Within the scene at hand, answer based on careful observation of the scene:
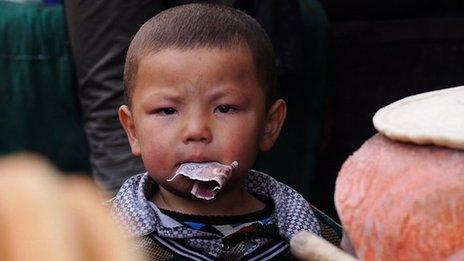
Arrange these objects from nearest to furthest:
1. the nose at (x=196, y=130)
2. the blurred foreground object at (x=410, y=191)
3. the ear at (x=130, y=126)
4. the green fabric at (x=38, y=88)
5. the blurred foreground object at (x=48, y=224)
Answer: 1. the blurred foreground object at (x=48, y=224)
2. the blurred foreground object at (x=410, y=191)
3. the nose at (x=196, y=130)
4. the ear at (x=130, y=126)
5. the green fabric at (x=38, y=88)

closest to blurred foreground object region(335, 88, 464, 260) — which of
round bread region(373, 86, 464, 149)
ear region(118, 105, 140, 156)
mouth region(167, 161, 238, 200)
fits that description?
round bread region(373, 86, 464, 149)

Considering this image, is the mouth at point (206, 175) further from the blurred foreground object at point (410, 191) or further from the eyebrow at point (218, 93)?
the blurred foreground object at point (410, 191)

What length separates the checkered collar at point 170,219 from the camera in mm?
1610

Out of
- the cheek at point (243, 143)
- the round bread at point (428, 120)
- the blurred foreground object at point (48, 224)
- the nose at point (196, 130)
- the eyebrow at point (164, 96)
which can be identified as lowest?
the cheek at point (243, 143)

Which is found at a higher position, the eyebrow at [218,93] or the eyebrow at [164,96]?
the eyebrow at [218,93]

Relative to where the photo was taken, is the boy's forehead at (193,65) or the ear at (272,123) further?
the ear at (272,123)

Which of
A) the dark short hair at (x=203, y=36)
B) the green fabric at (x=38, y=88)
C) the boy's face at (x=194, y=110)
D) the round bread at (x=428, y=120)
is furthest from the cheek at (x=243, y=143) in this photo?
the green fabric at (x=38, y=88)

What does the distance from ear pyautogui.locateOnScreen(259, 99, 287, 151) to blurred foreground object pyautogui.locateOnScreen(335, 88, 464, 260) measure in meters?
0.65

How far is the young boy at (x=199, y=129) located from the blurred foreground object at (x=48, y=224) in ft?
3.46

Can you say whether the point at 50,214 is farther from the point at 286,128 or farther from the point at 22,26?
the point at 286,128

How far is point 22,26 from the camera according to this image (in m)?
3.08

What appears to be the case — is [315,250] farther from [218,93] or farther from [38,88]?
[38,88]

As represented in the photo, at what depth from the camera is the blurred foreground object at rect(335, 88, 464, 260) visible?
1004mm

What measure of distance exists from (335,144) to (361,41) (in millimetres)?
470
